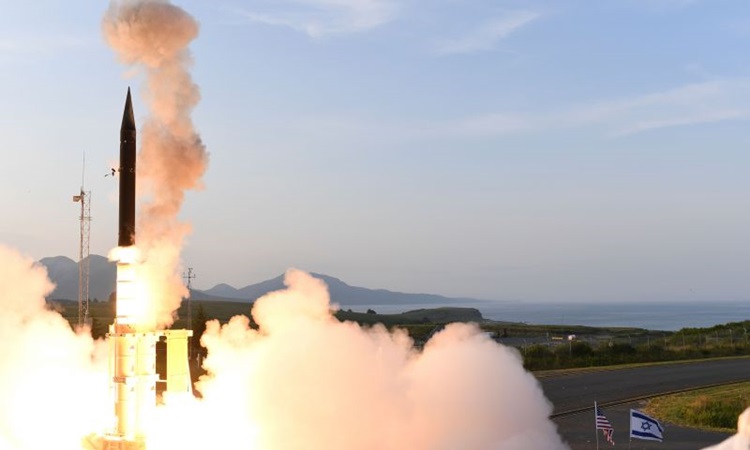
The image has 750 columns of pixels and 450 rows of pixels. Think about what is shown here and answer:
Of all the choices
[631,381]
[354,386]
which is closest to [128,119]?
[354,386]

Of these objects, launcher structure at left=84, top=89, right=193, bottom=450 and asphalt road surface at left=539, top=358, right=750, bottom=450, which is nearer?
launcher structure at left=84, top=89, right=193, bottom=450

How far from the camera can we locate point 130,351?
80.3 feet

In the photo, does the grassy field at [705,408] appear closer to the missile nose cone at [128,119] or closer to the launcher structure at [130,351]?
the launcher structure at [130,351]

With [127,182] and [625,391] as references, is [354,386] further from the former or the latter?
[625,391]

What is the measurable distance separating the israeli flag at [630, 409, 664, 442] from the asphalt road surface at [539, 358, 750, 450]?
7432 mm

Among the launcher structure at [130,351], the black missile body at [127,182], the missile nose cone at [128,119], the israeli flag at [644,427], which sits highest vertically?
the missile nose cone at [128,119]

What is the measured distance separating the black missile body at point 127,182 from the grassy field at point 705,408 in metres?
27.6

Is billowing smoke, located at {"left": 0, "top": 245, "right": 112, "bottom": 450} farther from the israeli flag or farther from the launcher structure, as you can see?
the israeli flag

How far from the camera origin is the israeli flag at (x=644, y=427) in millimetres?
25634

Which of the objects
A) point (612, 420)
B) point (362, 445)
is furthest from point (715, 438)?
point (362, 445)

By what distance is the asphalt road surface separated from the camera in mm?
34625

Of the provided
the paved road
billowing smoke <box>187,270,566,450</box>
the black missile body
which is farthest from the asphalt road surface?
the black missile body

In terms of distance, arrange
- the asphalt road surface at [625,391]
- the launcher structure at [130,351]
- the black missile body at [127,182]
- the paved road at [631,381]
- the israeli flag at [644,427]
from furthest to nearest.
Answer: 1. the paved road at [631,381]
2. the asphalt road surface at [625,391]
3. the israeli flag at [644,427]
4. the black missile body at [127,182]
5. the launcher structure at [130,351]

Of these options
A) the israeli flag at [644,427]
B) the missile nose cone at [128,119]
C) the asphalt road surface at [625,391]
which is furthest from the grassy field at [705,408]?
the missile nose cone at [128,119]
